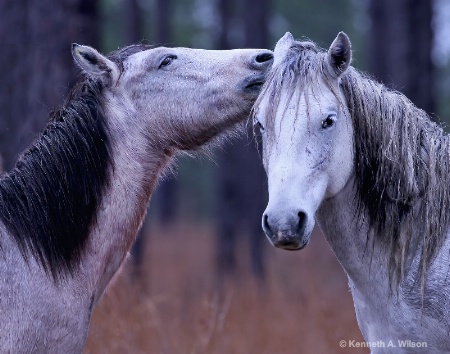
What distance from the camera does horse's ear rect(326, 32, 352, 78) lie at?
3172 mm

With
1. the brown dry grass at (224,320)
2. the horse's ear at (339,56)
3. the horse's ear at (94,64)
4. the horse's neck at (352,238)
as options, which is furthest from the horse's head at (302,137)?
Result: the brown dry grass at (224,320)

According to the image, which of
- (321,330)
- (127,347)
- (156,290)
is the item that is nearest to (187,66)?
(127,347)

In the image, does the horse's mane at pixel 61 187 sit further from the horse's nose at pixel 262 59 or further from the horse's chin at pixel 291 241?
the horse's chin at pixel 291 241

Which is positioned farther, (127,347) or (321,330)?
(321,330)

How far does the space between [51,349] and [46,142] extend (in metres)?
0.98

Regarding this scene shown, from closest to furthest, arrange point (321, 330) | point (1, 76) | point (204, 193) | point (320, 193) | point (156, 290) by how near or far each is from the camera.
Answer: point (320, 193), point (1, 76), point (321, 330), point (156, 290), point (204, 193)

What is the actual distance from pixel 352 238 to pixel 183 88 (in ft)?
3.89

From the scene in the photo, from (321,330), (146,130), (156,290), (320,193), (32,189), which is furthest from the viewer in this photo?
(156,290)

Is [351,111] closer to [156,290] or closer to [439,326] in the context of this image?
[439,326]

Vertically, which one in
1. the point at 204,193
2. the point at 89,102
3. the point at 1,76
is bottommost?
Answer: the point at 204,193

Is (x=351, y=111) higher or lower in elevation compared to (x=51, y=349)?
higher

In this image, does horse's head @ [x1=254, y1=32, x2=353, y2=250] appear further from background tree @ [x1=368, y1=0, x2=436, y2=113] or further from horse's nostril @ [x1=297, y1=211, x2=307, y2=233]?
background tree @ [x1=368, y1=0, x2=436, y2=113]

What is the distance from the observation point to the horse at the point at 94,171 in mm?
3428

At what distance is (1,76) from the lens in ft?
21.2
